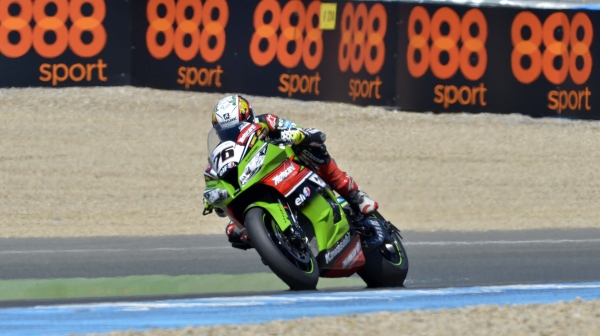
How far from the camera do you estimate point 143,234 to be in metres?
10.3

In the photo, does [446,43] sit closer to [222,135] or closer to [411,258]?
[411,258]

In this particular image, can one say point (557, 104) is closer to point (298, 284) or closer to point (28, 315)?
point (298, 284)

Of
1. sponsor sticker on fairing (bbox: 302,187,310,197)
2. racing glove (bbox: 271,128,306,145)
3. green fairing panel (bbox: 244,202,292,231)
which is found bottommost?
green fairing panel (bbox: 244,202,292,231)

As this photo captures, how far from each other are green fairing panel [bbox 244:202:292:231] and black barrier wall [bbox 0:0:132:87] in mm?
8316

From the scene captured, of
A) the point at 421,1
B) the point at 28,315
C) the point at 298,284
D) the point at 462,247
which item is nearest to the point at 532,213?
the point at 462,247

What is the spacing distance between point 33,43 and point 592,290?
9.63m

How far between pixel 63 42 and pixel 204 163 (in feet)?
8.66

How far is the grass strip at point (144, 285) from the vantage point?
731 centimetres

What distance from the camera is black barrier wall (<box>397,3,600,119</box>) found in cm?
1417

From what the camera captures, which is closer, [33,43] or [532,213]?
[532,213]

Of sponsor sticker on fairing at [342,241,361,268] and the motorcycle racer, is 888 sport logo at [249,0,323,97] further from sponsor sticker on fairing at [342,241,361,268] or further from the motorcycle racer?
sponsor sticker on fairing at [342,241,361,268]

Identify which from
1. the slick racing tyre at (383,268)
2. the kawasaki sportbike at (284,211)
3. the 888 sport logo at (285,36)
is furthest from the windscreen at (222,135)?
the 888 sport logo at (285,36)

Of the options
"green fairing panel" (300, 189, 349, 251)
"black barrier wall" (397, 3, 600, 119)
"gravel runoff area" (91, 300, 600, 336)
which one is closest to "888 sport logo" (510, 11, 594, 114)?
"black barrier wall" (397, 3, 600, 119)

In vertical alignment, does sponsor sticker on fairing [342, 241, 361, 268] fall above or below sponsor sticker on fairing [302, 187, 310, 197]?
below
